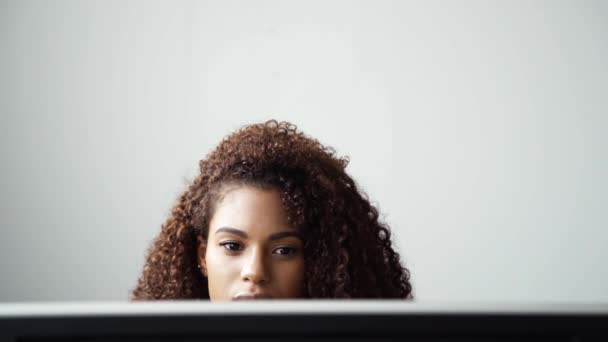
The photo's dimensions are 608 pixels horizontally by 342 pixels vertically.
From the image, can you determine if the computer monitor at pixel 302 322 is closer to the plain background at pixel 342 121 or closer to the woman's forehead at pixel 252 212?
the woman's forehead at pixel 252 212

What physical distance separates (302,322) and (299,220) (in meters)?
0.78

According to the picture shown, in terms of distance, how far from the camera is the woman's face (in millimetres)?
1102

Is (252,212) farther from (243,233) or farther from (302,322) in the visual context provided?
(302,322)

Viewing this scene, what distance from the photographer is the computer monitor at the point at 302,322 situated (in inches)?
16.1

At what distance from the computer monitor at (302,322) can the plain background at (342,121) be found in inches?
68.5

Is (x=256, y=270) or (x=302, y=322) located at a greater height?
(x=256, y=270)

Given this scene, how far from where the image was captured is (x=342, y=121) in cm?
221

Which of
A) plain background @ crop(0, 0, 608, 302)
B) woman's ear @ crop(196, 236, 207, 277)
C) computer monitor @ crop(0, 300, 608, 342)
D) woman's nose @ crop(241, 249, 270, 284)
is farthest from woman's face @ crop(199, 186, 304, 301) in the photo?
plain background @ crop(0, 0, 608, 302)

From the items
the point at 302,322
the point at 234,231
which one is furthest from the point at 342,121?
the point at 302,322

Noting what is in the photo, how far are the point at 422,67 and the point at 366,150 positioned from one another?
0.38 m

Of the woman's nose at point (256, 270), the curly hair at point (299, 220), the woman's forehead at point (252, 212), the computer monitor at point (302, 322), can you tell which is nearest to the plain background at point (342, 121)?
the curly hair at point (299, 220)

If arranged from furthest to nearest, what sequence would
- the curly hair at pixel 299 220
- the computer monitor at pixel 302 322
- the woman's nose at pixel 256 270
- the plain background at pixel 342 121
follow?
the plain background at pixel 342 121
the curly hair at pixel 299 220
the woman's nose at pixel 256 270
the computer monitor at pixel 302 322

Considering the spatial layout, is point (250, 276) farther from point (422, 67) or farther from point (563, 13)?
point (563, 13)

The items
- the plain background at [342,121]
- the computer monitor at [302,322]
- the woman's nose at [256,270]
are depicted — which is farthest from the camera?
the plain background at [342,121]
